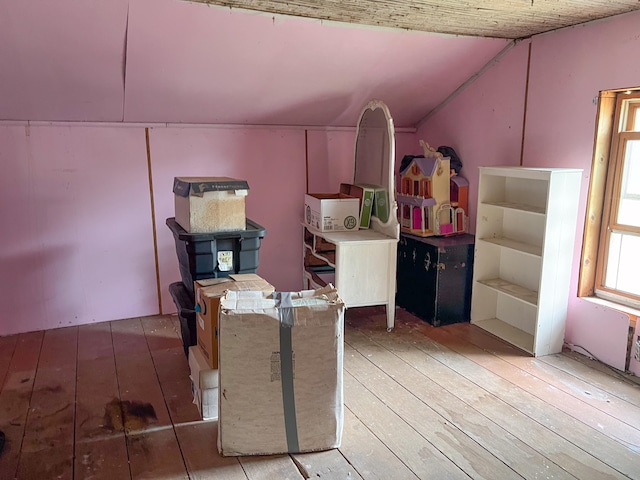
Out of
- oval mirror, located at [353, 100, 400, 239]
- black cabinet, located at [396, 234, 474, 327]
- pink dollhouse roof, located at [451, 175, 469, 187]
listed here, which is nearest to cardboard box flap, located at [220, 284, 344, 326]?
oval mirror, located at [353, 100, 400, 239]

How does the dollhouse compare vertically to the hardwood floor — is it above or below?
above

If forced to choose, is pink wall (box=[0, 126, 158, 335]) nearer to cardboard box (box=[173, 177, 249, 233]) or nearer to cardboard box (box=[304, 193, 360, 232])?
cardboard box (box=[173, 177, 249, 233])

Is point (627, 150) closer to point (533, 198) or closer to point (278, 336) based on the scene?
point (533, 198)

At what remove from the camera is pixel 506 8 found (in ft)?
8.95

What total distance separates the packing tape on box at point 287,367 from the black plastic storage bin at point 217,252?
2.61ft

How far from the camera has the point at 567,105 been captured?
314cm

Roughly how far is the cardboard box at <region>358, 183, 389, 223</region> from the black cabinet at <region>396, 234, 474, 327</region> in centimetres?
32

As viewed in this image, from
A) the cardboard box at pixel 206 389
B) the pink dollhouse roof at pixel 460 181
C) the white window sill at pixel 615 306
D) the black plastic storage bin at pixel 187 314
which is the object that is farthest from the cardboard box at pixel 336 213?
the white window sill at pixel 615 306

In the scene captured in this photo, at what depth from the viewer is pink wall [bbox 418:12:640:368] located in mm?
2883

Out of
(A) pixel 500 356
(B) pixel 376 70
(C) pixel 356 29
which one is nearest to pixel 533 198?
(A) pixel 500 356

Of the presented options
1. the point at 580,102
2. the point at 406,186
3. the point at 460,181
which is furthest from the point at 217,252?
the point at 580,102

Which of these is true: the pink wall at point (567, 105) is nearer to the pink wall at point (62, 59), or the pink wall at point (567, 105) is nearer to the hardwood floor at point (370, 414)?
the hardwood floor at point (370, 414)

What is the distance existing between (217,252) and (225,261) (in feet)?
0.24

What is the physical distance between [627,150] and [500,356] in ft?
4.73
